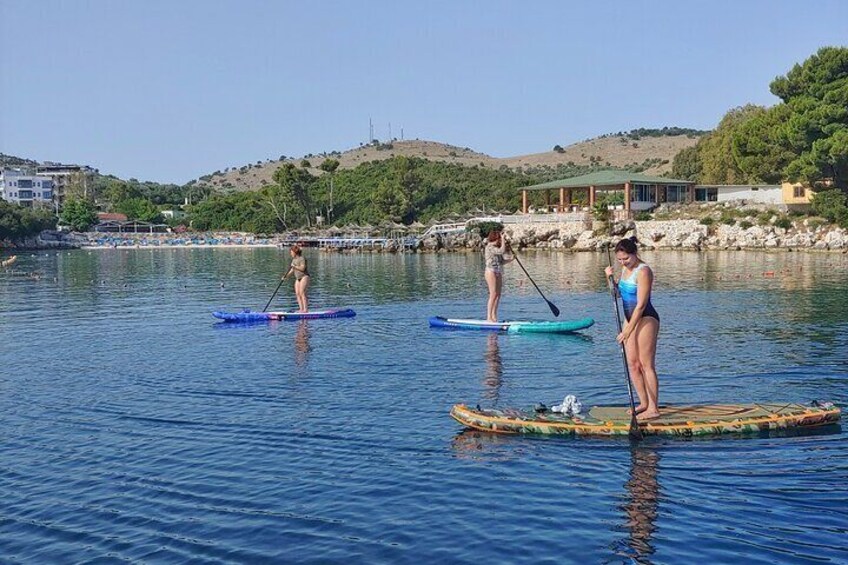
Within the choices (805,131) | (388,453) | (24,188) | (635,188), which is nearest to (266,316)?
(388,453)

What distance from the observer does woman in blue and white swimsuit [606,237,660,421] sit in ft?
46.4

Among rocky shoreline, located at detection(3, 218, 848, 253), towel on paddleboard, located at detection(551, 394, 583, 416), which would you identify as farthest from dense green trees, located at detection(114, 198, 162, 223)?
towel on paddleboard, located at detection(551, 394, 583, 416)

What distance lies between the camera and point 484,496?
12156 mm

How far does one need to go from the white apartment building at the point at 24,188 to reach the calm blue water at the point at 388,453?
170 m

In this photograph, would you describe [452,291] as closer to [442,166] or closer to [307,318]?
[307,318]

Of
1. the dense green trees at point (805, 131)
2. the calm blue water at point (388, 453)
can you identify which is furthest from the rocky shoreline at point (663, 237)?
the calm blue water at point (388, 453)

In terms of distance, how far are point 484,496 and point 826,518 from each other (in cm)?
430

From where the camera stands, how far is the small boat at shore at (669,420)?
14.4 metres

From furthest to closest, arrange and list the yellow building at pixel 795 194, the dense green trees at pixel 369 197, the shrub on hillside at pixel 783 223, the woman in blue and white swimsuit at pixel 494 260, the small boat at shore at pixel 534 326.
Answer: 1. the dense green trees at pixel 369 197
2. the yellow building at pixel 795 194
3. the shrub on hillside at pixel 783 223
4. the woman in blue and white swimsuit at pixel 494 260
5. the small boat at shore at pixel 534 326

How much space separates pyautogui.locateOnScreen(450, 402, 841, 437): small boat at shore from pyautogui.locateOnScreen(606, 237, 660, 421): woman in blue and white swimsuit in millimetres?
493

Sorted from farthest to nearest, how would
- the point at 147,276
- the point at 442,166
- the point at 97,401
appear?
the point at 442,166
the point at 147,276
the point at 97,401

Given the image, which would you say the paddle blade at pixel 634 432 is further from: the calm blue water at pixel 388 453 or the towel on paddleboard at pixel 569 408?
the towel on paddleboard at pixel 569 408

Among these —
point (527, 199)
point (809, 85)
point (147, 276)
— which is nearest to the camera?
point (147, 276)

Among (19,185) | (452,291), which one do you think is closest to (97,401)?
(452,291)
